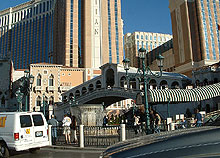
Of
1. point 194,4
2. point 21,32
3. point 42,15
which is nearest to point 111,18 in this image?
point 194,4

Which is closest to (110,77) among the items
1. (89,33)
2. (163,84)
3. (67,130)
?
(163,84)

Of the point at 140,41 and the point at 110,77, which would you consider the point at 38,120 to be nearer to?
the point at 110,77

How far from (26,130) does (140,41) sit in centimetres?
8857

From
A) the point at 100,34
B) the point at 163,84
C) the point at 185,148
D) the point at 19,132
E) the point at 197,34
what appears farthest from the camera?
the point at 100,34

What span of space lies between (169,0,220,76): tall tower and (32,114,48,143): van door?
156ft

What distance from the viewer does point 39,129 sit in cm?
956

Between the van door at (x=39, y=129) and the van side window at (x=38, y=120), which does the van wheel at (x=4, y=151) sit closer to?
the van door at (x=39, y=129)

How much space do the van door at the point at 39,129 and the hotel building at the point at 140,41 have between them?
8552 cm

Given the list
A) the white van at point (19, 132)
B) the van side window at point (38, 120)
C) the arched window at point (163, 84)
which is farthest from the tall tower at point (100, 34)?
the white van at point (19, 132)

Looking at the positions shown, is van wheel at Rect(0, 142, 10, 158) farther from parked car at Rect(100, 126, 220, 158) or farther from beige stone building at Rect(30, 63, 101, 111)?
beige stone building at Rect(30, 63, 101, 111)

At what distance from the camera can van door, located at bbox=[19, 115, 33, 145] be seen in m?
8.83

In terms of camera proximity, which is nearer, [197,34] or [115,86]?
[115,86]

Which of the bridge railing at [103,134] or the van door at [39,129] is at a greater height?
the van door at [39,129]

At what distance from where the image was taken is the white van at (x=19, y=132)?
8.69 metres
